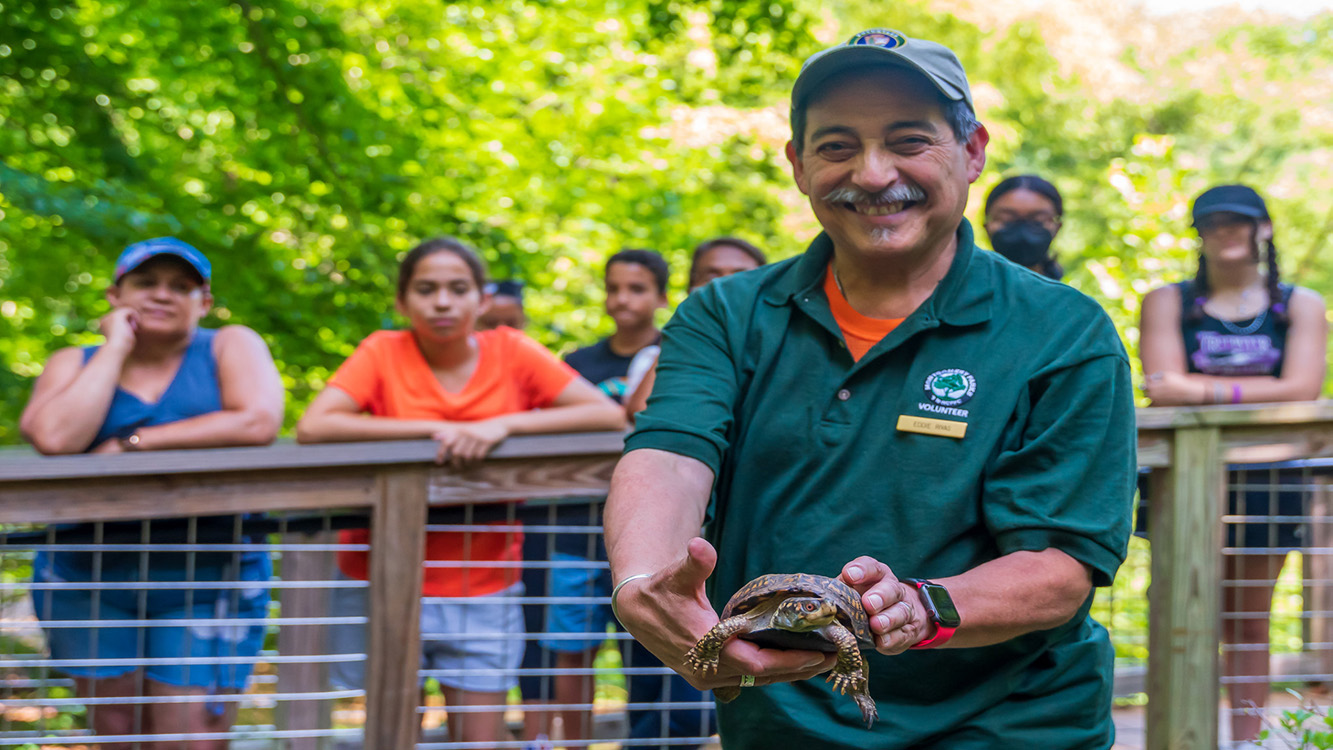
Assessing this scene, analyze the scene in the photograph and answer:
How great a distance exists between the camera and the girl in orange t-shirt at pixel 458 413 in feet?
10.8

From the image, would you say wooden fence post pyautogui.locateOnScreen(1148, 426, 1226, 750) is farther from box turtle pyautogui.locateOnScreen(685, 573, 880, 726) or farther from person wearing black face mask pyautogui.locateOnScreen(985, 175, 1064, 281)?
box turtle pyautogui.locateOnScreen(685, 573, 880, 726)

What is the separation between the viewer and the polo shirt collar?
1.83 meters

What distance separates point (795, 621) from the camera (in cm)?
139

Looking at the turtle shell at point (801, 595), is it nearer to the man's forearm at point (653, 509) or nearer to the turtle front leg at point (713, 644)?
the turtle front leg at point (713, 644)

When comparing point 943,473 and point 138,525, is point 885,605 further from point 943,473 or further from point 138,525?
point 138,525

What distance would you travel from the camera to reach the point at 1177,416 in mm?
3453

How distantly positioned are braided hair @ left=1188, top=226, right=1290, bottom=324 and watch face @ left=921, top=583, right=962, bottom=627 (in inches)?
120

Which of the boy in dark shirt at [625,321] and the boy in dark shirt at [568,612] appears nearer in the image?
the boy in dark shirt at [568,612]

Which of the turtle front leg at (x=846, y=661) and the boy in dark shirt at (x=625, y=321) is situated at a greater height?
the boy in dark shirt at (x=625, y=321)

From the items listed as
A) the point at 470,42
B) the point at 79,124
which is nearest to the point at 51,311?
the point at 79,124

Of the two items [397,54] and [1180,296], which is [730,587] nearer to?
[1180,296]

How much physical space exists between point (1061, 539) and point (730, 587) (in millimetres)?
557

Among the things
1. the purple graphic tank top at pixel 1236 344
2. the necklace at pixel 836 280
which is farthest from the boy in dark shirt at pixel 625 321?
the necklace at pixel 836 280

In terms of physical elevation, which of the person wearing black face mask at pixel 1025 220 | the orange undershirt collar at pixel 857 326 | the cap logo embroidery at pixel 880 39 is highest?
the person wearing black face mask at pixel 1025 220
